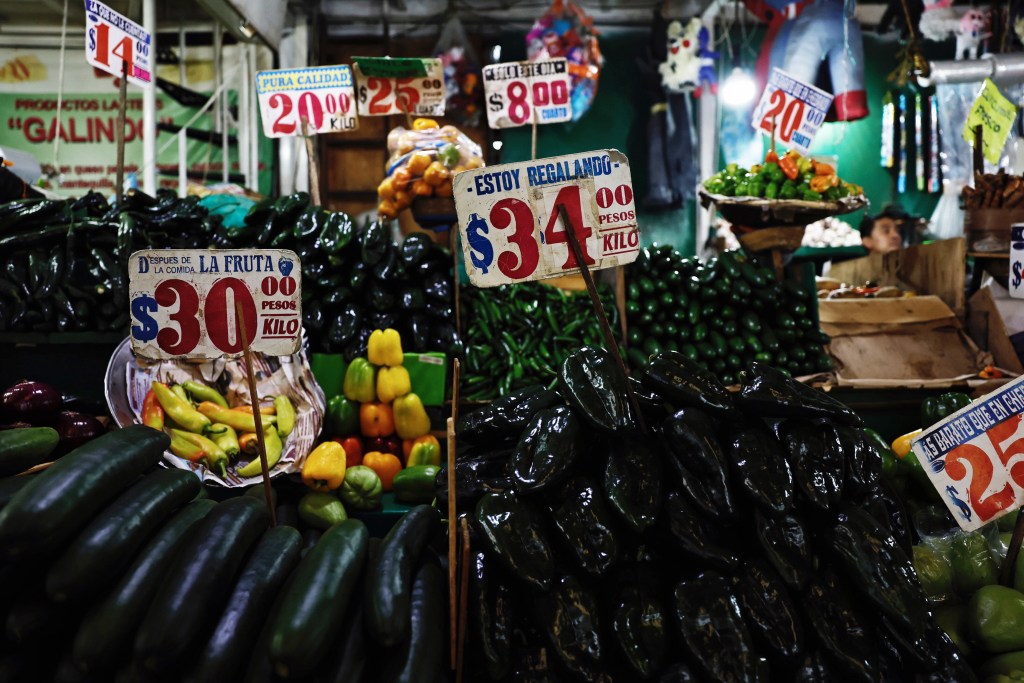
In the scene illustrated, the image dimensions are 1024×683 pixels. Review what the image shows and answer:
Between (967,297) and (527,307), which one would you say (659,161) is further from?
(527,307)

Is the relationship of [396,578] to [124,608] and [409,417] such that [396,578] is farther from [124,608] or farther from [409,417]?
[409,417]

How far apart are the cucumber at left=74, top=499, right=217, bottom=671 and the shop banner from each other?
1.86m

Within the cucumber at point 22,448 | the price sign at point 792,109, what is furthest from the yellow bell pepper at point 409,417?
the price sign at point 792,109

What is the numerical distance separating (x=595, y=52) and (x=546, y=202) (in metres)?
5.52

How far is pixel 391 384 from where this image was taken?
325 centimetres

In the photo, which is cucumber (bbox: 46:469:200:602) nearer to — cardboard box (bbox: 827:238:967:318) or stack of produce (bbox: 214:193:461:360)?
stack of produce (bbox: 214:193:461:360)

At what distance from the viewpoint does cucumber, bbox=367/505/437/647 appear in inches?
54.3

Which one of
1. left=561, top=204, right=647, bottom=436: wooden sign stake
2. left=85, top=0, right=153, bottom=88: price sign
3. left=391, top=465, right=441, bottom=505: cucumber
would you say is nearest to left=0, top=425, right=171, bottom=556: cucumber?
left=561, top=204, right=647, bottom=436: wooden sign stake

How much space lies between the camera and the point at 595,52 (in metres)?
6.94

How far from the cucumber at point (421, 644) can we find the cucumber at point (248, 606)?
10.4 inches

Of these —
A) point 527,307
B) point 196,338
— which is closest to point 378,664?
point 196,338

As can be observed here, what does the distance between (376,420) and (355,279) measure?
72 cm

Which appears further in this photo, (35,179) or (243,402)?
(35,179)

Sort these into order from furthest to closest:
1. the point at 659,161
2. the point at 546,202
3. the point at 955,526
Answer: the point at 659,161
the point at 955,526
the point at 546,202
